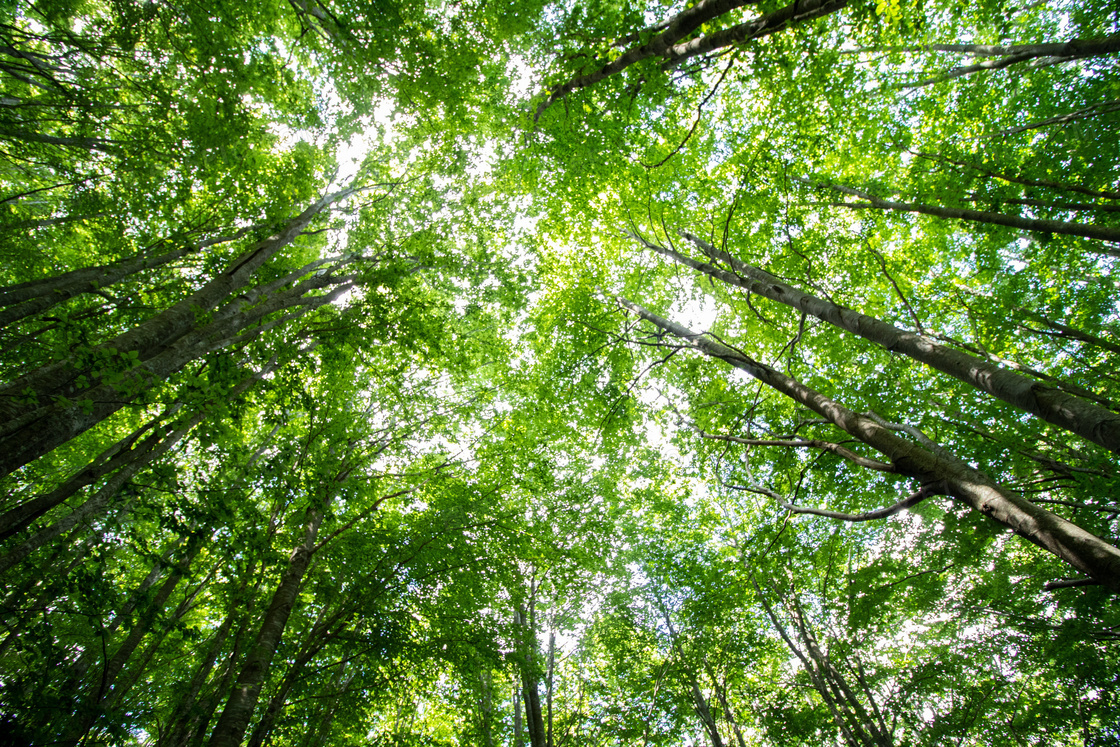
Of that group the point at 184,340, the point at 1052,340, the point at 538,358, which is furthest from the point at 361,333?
the point at 1052,340

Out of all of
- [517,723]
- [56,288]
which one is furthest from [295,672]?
[517,723]

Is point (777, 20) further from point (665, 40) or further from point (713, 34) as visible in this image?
point (665, 40)

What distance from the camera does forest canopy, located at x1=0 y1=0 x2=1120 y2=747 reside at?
15.0ft

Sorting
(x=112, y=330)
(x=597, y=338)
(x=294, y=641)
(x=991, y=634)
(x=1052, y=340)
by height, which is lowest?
(x=294, y=641)

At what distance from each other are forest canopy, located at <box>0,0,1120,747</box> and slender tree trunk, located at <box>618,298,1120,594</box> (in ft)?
0.08

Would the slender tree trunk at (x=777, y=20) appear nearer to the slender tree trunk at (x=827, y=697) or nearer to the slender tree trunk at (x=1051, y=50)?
the slender tree trunk at (x=1051, y=50)

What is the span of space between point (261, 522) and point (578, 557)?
540cm

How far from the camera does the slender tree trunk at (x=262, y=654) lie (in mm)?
4504

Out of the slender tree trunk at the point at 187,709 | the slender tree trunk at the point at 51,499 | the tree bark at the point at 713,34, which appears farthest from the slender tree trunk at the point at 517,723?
the tree bark at the point at 713,34

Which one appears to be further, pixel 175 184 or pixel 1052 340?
pixel 1052 340

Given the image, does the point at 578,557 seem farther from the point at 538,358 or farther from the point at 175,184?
the point at 175,184

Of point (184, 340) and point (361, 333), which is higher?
point (361, 333)

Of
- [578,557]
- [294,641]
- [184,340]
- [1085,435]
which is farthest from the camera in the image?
[578,557]

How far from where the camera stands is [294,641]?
20.7ft
